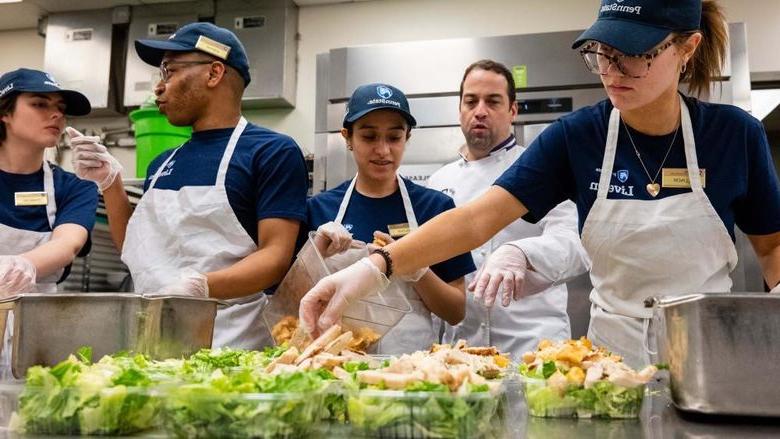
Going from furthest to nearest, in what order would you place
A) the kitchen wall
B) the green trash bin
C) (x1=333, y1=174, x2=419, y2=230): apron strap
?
the kitchen wall, the green trash bin, (x1=333, y1=174, x2=419, y2=230): apron strap

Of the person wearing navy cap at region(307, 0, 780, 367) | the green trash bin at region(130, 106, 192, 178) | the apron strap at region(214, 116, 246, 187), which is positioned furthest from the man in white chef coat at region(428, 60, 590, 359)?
the green trash bin at region(130, 106, 192, 178)

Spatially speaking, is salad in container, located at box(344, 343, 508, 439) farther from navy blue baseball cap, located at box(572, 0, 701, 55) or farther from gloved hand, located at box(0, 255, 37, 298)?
gloved hand, located at box(0, 255, 37, 298)

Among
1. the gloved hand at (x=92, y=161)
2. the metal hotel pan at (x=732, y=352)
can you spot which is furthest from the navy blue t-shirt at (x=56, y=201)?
the metal hotel pan at (x=732, y=352)

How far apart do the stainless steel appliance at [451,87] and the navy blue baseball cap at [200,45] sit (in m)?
1.49

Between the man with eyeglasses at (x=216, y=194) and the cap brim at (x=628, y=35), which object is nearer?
the cap brim at (x=628, y=35)

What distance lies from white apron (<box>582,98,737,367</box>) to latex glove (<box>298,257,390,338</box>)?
2.02 ft

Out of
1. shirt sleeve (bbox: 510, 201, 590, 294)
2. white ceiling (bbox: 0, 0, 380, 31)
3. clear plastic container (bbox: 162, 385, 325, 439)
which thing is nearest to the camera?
clear plastic container (bbox: 162, 385, 325, 439)

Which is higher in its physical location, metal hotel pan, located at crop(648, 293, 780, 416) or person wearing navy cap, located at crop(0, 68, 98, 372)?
person wearing navy cap, located at crop(0, 68, 98, 372)

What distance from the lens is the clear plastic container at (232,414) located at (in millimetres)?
764

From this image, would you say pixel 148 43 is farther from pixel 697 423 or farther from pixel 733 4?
pixel 733 4

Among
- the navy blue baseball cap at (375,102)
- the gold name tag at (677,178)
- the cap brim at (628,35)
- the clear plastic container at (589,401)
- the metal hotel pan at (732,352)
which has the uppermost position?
the navy blue baseball cap at (375,102)

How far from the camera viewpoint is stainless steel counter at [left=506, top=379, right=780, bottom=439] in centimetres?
88

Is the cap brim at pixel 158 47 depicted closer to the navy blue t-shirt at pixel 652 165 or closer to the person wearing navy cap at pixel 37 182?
the person wearing navy cap at pixel 37 182

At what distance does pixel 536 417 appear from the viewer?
38.9 inches
